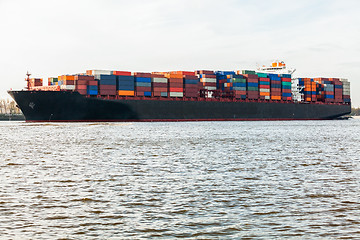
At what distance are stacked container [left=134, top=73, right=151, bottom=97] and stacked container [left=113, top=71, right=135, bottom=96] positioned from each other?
1.05 m

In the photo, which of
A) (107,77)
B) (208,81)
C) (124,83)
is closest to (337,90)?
(208,81)

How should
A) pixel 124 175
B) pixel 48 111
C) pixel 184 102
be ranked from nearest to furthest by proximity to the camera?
pixel 124 175 → pixel 48 111 → pixel 184 102

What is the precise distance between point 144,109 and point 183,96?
31.2 ft

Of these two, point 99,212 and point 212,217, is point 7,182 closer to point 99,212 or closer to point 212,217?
point 99,212

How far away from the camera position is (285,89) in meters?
117

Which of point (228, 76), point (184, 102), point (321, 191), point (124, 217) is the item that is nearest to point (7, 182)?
point (124, 217)

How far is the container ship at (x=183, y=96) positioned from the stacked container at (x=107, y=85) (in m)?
0.07

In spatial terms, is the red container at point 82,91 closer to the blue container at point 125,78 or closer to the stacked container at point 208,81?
the blue container at point 125,78

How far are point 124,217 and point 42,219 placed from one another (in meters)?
1.71

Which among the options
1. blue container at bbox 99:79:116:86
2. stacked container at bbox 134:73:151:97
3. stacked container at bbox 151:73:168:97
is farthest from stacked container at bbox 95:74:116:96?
stacked container at bbox 151:73:168:97

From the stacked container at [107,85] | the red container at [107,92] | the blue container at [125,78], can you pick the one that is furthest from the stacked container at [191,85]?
the red container at [107,92]

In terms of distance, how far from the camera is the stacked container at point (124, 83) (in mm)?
90688

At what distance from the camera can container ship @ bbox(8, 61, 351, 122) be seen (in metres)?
85.1

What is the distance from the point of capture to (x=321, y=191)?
14023 millimetres
